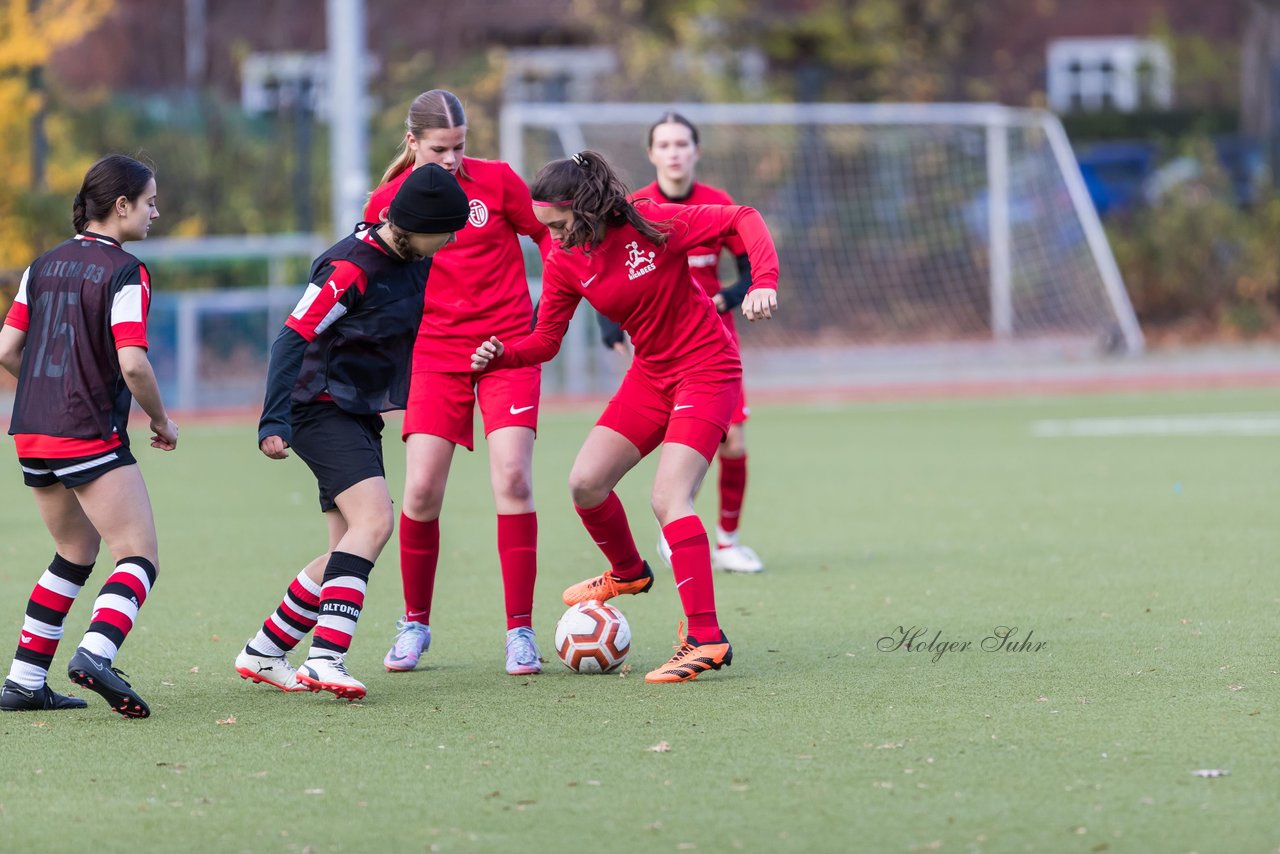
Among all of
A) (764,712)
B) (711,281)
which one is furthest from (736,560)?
(764,712)

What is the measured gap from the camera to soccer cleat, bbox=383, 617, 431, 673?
20.8 ft

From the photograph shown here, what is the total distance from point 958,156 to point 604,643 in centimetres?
1704

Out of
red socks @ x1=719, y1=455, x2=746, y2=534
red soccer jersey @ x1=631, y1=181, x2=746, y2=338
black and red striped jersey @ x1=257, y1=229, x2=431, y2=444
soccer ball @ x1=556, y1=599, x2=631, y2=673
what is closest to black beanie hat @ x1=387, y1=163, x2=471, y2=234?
black and red striped jersey @ x1=257, y1=229, x2=431, y2=444

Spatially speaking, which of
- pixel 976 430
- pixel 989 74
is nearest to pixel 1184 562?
pixel 976 430

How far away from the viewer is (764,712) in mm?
5484

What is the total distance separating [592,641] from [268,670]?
3.55 feet

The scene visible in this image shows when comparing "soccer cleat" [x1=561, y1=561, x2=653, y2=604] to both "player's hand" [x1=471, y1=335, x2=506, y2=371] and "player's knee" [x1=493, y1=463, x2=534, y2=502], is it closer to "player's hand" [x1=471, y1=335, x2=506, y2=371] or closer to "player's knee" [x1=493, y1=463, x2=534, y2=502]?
"player's knee" [x1=493, y1=463, x2=534, y2=502]

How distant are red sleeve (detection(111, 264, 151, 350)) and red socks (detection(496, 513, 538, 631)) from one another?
5.19 feet

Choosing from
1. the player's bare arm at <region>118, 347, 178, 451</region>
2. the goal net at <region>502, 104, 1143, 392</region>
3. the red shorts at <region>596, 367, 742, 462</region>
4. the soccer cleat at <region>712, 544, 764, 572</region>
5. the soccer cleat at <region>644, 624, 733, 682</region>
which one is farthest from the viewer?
the goal net at <region>502, 104, 1143, 392</region>

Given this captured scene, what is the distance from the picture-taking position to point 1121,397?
18016 mm

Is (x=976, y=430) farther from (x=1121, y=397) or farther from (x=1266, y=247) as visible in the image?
(x=1266, y=247)

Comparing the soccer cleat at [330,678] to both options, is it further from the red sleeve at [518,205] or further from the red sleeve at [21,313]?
the red sleeve at [518,205]

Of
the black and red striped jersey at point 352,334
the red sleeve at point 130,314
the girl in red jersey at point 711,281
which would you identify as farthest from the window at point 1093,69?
the red sleeve at point 130,314

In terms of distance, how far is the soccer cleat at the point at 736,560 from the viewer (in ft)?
28.2
